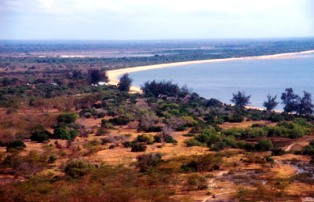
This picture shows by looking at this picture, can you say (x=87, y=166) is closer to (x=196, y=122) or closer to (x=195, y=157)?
(x=195, y=157)

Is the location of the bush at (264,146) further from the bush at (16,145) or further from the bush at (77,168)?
the bush at (16,145)

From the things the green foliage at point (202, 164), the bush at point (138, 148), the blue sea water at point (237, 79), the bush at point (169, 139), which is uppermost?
the green foliage at point (202, 164)

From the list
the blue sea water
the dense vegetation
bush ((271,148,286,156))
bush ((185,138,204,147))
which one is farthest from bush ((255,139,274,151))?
the blue sea water

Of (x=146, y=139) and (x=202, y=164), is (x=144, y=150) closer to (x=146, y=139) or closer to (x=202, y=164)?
(x=146, y=139)

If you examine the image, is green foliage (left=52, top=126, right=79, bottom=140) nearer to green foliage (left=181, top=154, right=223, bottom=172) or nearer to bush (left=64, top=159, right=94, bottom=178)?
bush (left=64, top=159, right=94, bottom=178)

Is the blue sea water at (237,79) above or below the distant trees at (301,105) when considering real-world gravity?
below

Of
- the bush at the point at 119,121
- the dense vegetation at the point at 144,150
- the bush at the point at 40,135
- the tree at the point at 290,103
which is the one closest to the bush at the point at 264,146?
the dense vegetation at the point at 144,150

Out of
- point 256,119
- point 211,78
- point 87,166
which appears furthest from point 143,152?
point 211,78

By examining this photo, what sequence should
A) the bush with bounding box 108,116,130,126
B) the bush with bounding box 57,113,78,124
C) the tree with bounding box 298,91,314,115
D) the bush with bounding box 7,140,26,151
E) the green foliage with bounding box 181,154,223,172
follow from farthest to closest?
the tree with bounding box 298,91,314,115 < the bush with bounding box 108,116,130,126 < the bush with bounding box 57,113,78,124 < the bush with bounding box 7,140,26,151 < the green foliage with bounding box 181,154,223,172
